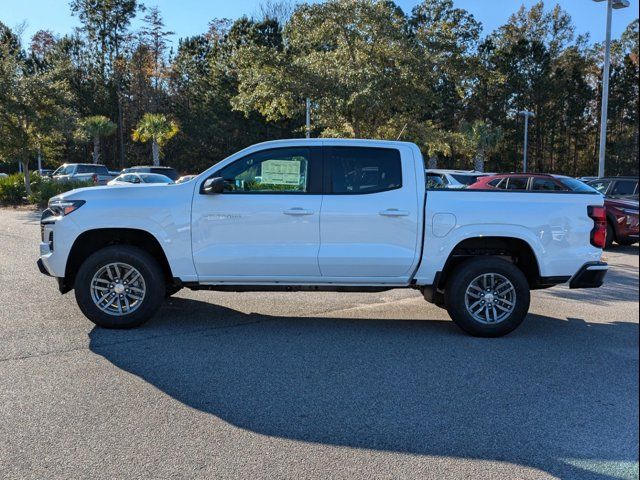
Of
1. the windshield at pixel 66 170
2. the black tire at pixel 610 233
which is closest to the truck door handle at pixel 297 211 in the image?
the black tire at pixel 610 233

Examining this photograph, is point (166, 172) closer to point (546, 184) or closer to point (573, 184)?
point (546, 184)

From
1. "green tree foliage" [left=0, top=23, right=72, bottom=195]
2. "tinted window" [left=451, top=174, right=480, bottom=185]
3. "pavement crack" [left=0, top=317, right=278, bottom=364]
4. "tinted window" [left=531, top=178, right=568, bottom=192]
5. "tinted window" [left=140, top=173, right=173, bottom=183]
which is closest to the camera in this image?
"pavement crack" [left=0, top=317, right=278, bottom=364]

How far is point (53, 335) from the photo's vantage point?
19.3 ft

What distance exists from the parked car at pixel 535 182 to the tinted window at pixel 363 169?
7.51 meters

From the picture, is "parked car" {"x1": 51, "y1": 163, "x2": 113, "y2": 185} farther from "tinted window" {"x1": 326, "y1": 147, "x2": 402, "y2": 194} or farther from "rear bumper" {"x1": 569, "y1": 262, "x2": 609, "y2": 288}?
"rear bumper" {"x1": 569, "y1": 262, "x2": 609, "y2": 288}

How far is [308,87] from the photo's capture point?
21.6 meters

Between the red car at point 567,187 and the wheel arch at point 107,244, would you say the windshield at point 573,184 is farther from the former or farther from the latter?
the wheel arch at point 107,244

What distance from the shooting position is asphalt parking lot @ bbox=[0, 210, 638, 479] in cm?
337

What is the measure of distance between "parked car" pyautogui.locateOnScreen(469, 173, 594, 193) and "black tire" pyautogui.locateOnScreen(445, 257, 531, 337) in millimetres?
7444

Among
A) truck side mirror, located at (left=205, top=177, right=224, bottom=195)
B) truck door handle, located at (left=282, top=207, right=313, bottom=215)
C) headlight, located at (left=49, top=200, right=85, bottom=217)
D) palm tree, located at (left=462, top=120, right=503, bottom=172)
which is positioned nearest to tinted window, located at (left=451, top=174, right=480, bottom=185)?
truck door handle, located at (left=282, top=207, right=313, bottom=215)

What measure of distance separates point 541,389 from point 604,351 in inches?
54.3

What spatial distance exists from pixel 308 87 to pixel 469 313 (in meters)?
Result: 17.1

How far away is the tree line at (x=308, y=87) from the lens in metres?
21.6

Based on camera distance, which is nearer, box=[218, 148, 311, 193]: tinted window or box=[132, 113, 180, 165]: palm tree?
box=[218, 148, 311, 193]: tinted window
